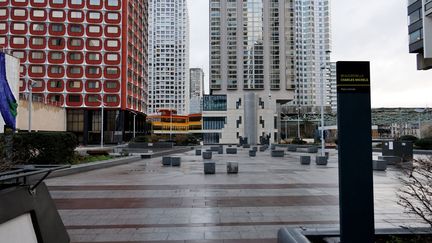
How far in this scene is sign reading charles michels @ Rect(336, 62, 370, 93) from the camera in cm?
499

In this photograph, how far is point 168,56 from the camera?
188375mm

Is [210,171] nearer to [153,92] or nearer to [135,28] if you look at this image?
[135,28]

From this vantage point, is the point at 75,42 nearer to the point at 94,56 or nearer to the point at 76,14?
→ the point at 94,56

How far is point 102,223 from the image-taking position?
27.3ft

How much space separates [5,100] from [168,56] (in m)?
148

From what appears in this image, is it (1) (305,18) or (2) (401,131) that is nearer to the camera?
(2) (401,131)

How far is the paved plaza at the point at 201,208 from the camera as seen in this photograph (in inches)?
293

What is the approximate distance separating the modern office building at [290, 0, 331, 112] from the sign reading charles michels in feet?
501

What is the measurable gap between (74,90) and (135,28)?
2091cm

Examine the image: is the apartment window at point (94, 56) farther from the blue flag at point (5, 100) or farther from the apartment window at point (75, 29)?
the blue flag at point (5, 100)

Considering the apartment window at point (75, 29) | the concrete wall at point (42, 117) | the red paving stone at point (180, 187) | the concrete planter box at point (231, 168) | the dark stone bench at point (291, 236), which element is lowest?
the red paving stone at point (180, 187)

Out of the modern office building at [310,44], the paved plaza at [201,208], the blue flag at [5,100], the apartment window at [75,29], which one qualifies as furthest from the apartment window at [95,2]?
the modern office building at [310,44]

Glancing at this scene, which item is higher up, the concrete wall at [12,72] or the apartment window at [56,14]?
the apartment window at [56,14]

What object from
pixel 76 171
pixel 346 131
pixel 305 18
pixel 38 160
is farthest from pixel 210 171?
pixel 305 18
